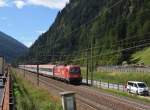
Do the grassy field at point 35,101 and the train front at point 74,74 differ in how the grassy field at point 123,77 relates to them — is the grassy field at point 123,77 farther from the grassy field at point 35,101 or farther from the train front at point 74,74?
the grassy field at point 35,101

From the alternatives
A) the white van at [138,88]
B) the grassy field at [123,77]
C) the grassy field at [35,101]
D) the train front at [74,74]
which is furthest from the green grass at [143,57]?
the grassy field at [35,101]

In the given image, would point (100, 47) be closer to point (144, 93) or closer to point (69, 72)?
point (69, 72)

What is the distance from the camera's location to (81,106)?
39562 millimetres

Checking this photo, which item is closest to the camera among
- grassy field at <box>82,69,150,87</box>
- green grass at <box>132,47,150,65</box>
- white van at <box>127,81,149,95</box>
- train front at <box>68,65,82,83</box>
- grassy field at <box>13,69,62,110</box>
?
grassy field at <box>13,69,62,110</box>

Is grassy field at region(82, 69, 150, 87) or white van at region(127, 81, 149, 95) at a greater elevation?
grassy field at region(82, 69, 150, 87)

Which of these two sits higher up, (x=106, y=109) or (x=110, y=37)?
(x=110, y=37)

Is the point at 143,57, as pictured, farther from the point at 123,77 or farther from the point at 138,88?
the point at 138,88

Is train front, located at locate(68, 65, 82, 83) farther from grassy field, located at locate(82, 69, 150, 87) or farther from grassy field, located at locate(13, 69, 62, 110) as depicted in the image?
grassy field, located at locate(13, 69, 62, 110)

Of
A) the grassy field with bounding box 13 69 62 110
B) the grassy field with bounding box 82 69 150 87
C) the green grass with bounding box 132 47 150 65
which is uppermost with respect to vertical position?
the green grass with bounding box 132 47 150 65

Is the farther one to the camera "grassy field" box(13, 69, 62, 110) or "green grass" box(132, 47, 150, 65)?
"green grass" box(132, 47, 150, 65)

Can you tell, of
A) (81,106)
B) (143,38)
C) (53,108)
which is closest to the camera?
(53,108)

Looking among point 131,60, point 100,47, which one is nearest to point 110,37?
point 100,47

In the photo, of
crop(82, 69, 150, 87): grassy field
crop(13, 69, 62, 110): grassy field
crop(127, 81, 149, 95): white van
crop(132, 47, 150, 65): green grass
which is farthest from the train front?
crop(132, 47, 150, 65): green grass

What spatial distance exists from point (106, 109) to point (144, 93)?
22.6 m
